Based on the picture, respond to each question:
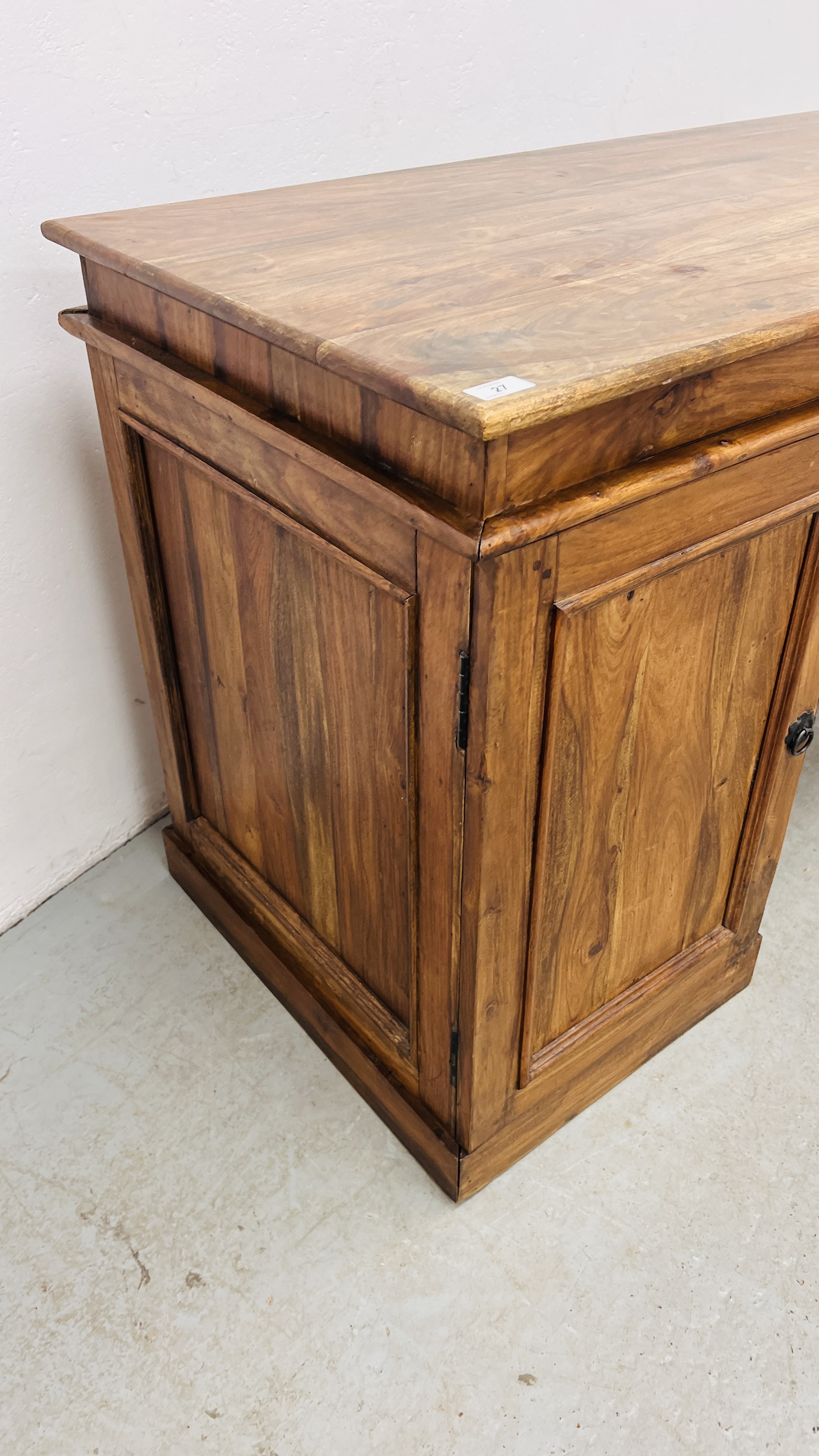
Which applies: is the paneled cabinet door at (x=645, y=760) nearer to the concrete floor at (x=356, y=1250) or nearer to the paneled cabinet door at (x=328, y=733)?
the paneled cabinet door at (x=328, y=733)

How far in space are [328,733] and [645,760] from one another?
1.17 ft

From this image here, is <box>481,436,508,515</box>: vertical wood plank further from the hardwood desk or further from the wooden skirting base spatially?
the wooden skirting base

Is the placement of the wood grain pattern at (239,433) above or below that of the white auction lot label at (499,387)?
below

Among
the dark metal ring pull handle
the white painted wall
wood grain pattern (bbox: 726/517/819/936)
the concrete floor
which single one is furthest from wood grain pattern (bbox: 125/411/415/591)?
the concrete floor

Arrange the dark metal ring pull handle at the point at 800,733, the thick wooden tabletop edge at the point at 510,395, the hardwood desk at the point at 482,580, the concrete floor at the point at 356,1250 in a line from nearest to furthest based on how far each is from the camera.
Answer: the thick wooden tabletop edge at the point at 510,395 → the hardwood desk at the point at 482,580 → the concrete floor at the point at 356,1250 → the dark metal ring pull handle at the point at 800,733

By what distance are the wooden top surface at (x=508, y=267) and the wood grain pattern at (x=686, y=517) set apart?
131mm

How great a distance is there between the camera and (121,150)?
1392 mm

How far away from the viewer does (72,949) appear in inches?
65.5

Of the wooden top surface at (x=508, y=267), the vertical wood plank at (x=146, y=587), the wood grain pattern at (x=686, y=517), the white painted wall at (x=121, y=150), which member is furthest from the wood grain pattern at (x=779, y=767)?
the white painted wall at (x=121, y=150)

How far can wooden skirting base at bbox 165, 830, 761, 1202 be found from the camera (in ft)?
4.26

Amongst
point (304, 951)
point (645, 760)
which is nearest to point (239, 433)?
point (645, 760)

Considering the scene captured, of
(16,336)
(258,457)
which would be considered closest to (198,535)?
(258,457)

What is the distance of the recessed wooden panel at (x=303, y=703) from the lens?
1026 mm

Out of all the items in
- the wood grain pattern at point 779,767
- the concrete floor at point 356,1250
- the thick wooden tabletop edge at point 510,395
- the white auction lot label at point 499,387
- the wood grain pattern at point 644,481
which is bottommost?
the concrete floor at point 356,1250
